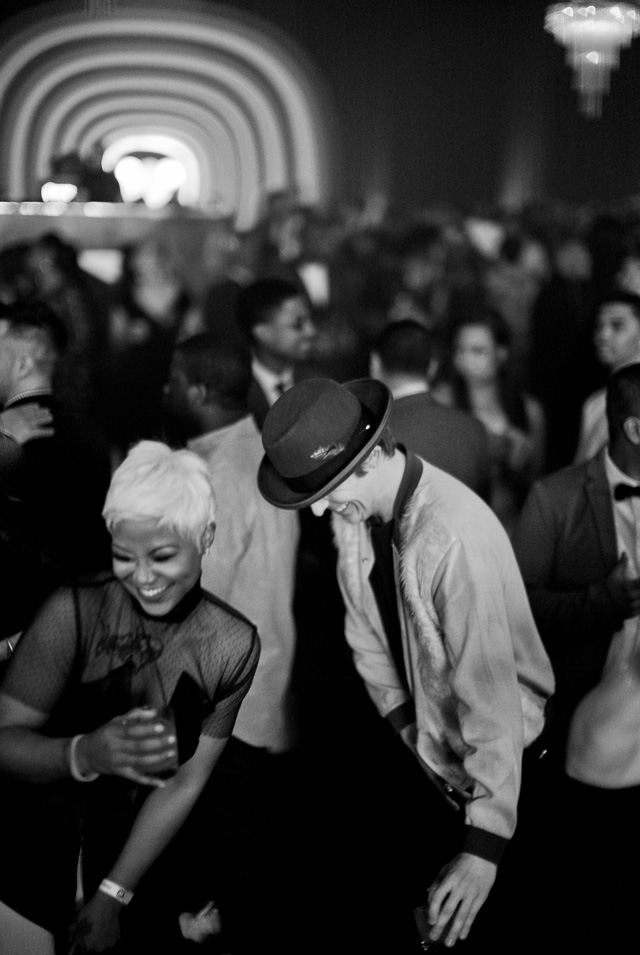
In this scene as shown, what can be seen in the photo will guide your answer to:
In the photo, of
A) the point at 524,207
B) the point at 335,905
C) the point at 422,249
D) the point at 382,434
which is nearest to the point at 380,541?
the point at 382,434

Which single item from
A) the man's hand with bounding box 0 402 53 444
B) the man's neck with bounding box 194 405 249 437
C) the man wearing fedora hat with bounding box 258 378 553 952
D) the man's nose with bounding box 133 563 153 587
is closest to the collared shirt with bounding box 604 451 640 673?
the man wearing fedora hat with bounding box 258 378 553 952

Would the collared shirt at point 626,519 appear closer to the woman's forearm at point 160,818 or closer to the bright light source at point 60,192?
the woman's forearm at point 160,818

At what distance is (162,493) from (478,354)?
2.64m

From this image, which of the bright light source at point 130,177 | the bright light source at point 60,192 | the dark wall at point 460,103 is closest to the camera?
the bright light source at point 60,192

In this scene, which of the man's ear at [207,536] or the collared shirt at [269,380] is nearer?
the man's ear at [207,536]

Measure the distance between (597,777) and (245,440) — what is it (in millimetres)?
1232

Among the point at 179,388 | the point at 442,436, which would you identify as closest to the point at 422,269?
the point at 442,436

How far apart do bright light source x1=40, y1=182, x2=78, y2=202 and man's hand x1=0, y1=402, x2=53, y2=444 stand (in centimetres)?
286

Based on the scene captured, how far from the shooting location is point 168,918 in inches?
77.8

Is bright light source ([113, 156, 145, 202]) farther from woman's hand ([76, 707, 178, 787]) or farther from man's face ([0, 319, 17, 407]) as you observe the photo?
woman's hand ([76, 707, 178, 787])

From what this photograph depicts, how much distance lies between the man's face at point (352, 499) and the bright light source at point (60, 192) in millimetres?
3847

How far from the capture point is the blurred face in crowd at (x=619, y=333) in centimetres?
392

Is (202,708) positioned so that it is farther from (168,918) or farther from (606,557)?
(606,557)

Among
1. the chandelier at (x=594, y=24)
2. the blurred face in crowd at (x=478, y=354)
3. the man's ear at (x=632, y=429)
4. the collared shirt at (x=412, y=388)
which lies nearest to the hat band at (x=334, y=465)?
the man's ear at (x=632, y=429)
